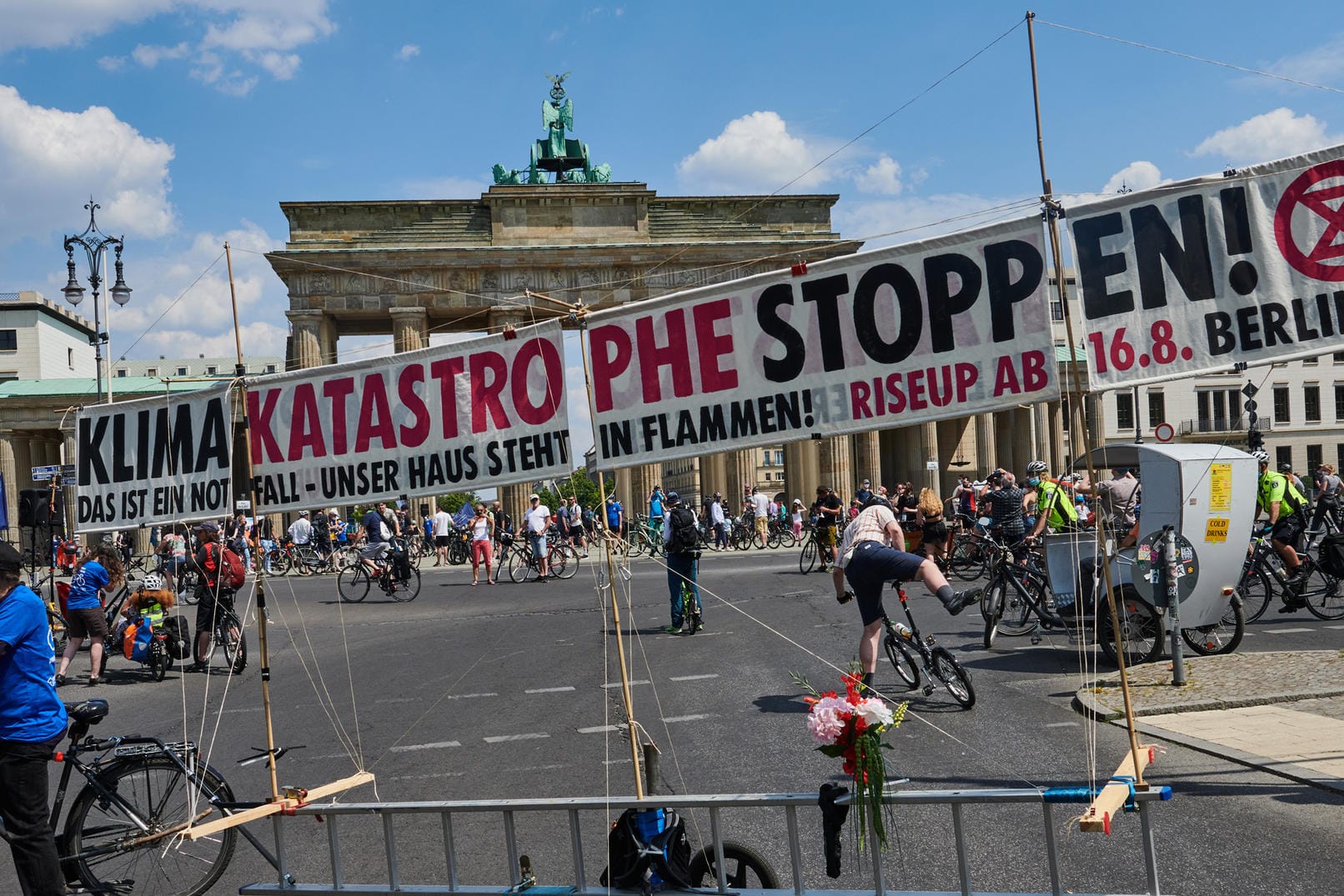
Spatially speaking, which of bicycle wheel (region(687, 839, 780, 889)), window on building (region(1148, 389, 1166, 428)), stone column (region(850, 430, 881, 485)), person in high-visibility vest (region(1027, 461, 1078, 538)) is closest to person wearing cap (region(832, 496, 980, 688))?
person in high-visibility vest (region(1027, 461, 1078, 538))

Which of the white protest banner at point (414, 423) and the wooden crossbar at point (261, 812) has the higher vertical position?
the white protest banner at point (414, 423)

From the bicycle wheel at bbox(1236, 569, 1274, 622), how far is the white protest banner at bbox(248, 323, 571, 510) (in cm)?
1006

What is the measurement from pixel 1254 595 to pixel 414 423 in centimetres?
1118

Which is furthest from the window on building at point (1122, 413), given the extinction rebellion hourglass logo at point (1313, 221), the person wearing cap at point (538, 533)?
the extinction rebellion hourglass logo at point (1313, 221)

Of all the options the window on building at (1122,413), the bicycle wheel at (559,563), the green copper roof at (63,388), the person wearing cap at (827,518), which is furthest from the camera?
the window on building at (1122,413)

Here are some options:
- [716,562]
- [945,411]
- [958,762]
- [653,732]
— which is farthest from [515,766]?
[716,562]

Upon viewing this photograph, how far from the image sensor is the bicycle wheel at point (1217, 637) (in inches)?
399

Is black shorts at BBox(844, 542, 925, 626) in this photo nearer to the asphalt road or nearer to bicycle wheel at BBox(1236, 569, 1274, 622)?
the asphalt road

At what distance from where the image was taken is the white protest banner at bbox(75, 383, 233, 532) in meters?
5.59

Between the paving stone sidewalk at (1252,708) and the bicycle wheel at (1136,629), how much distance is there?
0.69ft

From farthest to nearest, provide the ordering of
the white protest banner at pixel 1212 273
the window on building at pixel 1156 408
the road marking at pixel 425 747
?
the window on building at pixel 1156 408 < the road marking at pixel 425 747 < the white protest banner at pixel 1212 273

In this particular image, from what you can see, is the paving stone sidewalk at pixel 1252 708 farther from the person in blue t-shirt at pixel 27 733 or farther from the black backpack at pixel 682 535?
the black backpack at pixel 682 535

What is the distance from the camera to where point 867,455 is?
197 ft

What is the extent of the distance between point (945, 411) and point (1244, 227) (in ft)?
4.64
